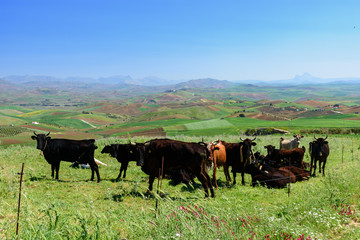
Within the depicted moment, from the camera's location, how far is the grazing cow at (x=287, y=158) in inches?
625

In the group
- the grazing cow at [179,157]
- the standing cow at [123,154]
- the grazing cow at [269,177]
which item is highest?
the grazing cow at [179,157]

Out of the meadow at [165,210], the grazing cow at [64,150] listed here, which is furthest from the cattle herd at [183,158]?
the meadow at [165,210]

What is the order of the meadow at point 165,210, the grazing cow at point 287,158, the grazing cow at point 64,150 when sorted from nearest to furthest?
the meadow at point 165,210 < the grazing cow at point 64,150 < the grazing cow at point 287,158

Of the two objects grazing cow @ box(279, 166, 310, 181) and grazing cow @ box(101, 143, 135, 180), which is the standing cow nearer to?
grazing cow @ box(101, 143, 135, 180)

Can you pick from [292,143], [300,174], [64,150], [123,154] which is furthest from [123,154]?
[292,143]

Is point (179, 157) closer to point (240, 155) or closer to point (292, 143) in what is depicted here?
point (240, 155)

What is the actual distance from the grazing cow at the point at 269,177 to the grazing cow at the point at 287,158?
2.81m

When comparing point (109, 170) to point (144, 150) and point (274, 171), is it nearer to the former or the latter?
point (144, 150)

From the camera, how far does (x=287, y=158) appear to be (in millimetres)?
16406

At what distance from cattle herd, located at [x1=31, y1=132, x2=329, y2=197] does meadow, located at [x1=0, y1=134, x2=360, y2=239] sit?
0.78m

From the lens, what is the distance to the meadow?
4.50 m

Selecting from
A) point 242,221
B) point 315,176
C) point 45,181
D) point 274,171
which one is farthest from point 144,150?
point 315,176

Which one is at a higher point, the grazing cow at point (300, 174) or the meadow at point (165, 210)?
the meadow at point (165, 210)

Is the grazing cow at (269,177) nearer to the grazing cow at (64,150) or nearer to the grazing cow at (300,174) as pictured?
the grazing cow at (300,174)
